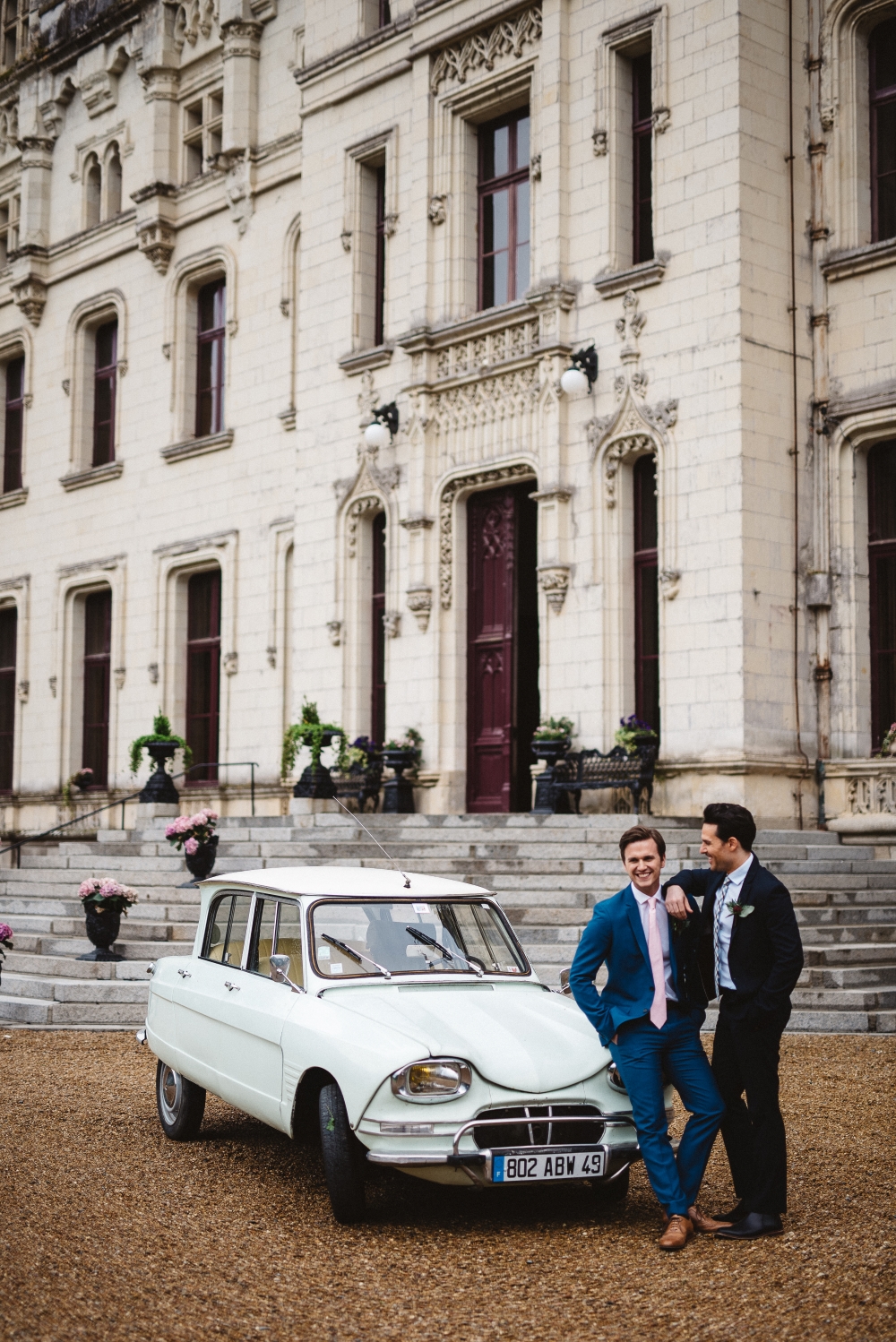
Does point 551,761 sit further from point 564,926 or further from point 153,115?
point 153,115

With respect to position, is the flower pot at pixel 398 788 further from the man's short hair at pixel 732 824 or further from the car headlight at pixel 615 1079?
the man's short hair at pixel 732 824

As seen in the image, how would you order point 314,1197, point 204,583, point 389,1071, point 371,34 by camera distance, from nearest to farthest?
point 389,1071 → point 314,1197 → point 371,34 → point 204,583

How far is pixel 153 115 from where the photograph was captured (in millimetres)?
27312

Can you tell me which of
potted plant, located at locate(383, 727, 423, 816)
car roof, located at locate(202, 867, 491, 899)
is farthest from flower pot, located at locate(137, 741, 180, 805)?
car roof, located at locate(202, 867, 491, 899)

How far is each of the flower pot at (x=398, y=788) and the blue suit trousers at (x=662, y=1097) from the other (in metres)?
13.2

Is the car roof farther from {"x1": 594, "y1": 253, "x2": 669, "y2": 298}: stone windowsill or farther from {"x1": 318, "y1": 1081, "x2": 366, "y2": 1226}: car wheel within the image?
{"x1": 594, "y1": 253, "x2": 669, "y2": 298}: stone windowsill

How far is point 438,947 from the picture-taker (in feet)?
24.7

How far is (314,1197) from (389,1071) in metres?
1.07

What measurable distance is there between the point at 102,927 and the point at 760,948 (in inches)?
339

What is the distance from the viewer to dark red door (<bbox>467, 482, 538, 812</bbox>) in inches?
776

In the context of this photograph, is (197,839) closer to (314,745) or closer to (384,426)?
(314,745)

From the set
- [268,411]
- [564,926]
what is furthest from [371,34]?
[564,926]

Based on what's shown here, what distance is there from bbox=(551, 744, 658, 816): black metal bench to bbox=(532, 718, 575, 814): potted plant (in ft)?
0.12

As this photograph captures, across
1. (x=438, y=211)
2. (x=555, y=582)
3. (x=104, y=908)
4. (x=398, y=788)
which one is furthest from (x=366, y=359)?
(x=104, y=908)
